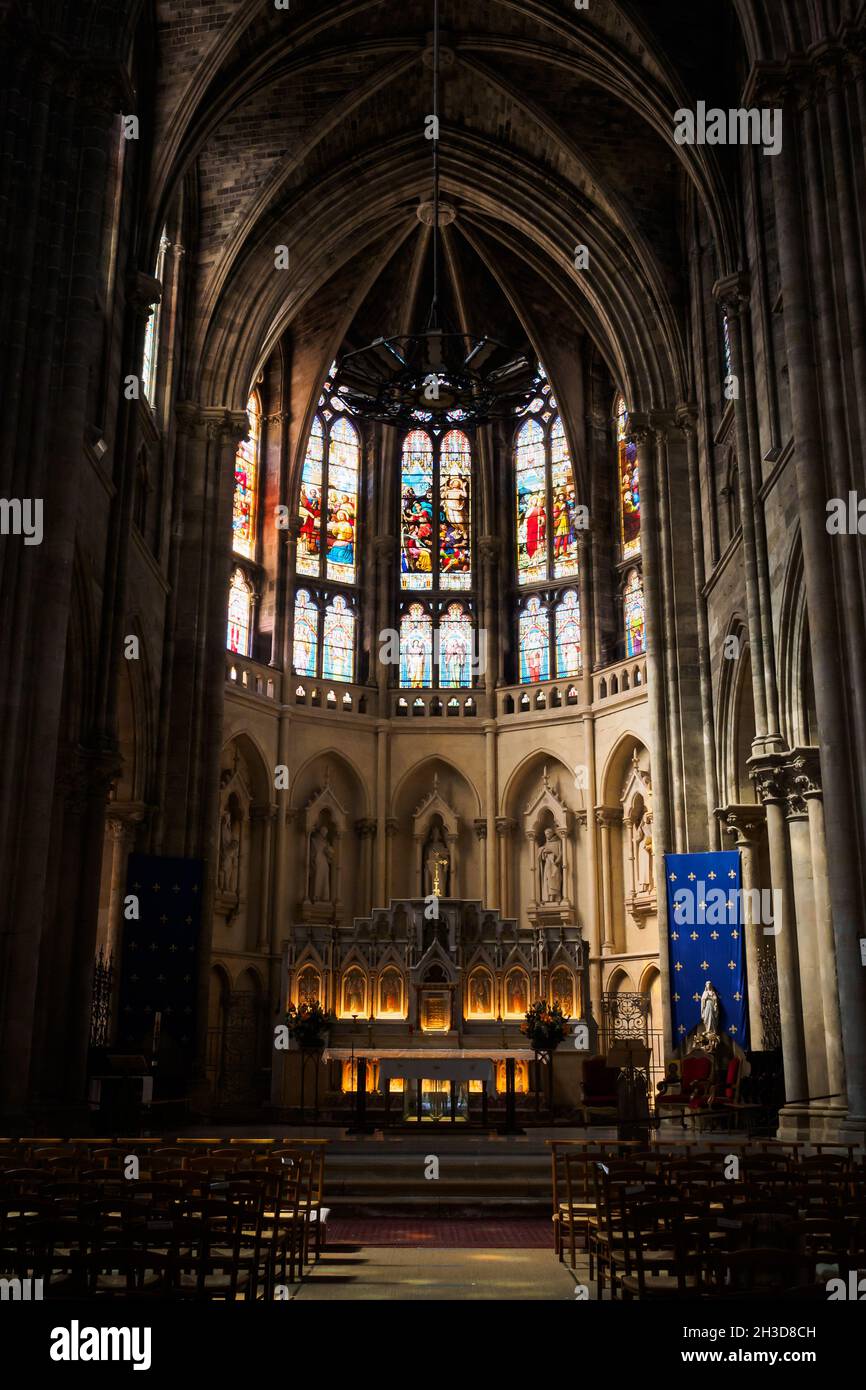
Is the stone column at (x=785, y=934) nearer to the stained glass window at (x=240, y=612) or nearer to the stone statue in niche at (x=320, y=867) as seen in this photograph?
the stone statue in niche at (x=320, y=867)

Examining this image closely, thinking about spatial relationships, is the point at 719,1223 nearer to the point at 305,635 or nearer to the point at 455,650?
the point at 305,635

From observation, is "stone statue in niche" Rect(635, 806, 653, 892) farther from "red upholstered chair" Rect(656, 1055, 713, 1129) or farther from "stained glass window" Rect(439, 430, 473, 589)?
"stained glass window" Rect(439, 430, 473, 589)

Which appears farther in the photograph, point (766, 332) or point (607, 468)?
point (607, 468)

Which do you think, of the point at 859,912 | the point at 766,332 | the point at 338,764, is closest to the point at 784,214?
the point at 766,332

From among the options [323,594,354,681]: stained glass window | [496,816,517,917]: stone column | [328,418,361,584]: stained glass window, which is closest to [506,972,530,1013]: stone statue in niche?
[496,816,517,917]: stone column

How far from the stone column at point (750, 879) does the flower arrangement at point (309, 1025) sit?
696 centimetres

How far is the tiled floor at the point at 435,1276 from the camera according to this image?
7805 millimetres

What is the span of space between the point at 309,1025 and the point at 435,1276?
13.1m

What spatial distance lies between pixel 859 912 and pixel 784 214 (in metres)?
8.25

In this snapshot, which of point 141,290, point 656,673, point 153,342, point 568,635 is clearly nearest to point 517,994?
point 656,673

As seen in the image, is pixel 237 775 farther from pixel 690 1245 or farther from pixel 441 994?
pixel 690 1245

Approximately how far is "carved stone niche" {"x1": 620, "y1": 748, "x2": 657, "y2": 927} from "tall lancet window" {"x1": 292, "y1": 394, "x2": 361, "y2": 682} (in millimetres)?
7533

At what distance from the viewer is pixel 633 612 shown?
29891mm
